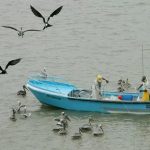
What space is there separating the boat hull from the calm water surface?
0.21m

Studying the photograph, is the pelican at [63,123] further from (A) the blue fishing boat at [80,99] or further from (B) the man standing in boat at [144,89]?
(B) the man standing in boat at [144,89]

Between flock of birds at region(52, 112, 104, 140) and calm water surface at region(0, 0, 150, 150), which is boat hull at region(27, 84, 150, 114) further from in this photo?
flock of birds at region(52, 112, 104, 140)

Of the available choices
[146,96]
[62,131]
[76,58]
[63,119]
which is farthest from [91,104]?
[76,58]

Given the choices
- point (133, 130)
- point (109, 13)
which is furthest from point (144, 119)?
point (109, 13)

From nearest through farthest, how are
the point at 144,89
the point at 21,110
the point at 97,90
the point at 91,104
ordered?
the point at 144,89, the point at 97,90, the point at 21,110, the point at 91,104

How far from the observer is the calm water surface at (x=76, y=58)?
26797 millimetres

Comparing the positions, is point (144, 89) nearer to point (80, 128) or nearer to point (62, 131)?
point (80, 128)

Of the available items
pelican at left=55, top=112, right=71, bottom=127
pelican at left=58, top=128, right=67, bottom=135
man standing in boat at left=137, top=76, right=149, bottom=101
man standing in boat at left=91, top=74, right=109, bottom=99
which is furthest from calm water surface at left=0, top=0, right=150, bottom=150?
man standing in boat at left=137, top=76, right=149, bottom=101

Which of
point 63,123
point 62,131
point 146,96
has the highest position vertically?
point 146,96

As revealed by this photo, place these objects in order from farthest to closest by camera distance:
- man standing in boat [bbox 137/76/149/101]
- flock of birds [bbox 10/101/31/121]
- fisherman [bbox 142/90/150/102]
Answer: flock of birds [bbox 10/101/31/121]
fisherman [bbox 142/90/150/102]
man standing in boat [bbox 137/76/149/101]

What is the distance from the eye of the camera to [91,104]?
97.8 ft

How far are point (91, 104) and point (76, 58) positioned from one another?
29.1 feet

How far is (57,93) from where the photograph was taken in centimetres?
3045

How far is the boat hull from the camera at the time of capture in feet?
96.7
